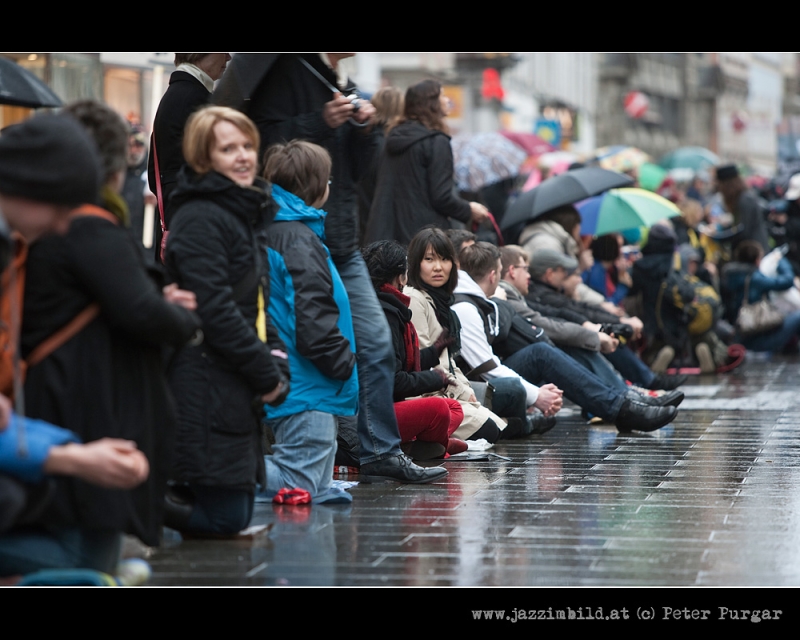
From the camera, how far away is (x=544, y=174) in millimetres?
20391

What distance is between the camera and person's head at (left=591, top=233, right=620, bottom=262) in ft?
47.9

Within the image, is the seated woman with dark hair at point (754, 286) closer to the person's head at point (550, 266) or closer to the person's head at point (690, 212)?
the person's head at point (690, 212)

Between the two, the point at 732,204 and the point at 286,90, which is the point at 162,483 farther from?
the point at 732,204

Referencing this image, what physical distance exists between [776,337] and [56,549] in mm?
14391

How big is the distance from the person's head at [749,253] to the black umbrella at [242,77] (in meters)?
11.3

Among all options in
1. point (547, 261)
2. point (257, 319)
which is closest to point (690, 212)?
point (547, 261)

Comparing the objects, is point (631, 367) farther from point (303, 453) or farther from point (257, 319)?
point (257, 319)

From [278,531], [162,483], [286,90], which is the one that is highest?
[286,90]

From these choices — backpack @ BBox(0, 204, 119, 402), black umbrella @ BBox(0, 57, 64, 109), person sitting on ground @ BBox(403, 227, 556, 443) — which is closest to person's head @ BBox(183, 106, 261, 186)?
backpack @ BBox(0, 204, 119, 402)

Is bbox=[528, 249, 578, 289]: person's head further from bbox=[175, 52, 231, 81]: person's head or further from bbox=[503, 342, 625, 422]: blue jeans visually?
bbox=[175, 52, 231, 81]: person's head

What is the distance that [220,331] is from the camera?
17.8 feet
